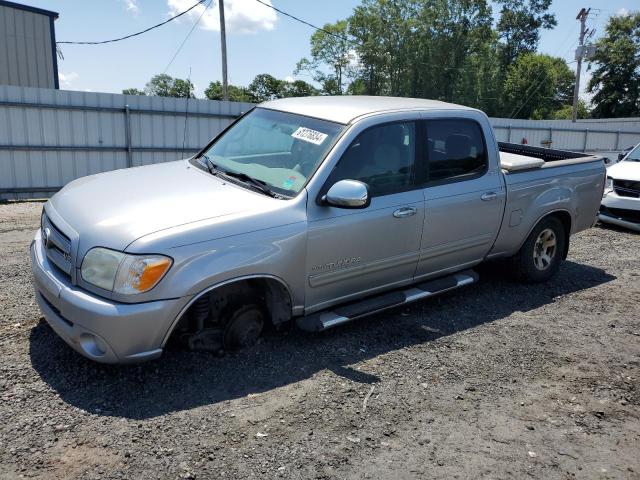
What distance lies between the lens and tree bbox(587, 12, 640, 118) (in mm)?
52438

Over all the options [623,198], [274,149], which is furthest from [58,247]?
[623,198]

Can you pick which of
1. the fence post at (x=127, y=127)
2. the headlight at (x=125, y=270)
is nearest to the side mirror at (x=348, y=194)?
the headlight at (x=125, y=270)

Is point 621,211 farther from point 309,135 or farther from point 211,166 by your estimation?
point 211,166

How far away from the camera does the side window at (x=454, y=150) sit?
16.1 ft

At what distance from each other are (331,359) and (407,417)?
0.84m

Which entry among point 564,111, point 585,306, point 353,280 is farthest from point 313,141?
point 564,111

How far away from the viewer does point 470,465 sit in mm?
3109

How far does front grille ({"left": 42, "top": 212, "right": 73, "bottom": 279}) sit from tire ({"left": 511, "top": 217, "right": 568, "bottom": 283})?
430 centimetres

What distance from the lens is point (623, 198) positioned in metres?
8.93

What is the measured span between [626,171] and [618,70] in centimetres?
5170

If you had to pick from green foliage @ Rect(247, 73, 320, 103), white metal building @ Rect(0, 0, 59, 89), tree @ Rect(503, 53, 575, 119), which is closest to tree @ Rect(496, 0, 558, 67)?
tree @ Rect(503, 53, 575, 119)

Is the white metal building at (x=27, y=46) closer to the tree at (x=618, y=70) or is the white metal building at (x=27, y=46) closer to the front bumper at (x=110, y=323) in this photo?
the front bumper at (x=110, y=323)

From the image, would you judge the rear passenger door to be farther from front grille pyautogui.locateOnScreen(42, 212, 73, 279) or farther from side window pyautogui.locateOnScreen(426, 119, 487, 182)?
front grille pyautogui.locateOnScreen(42, 212, 73, 279)

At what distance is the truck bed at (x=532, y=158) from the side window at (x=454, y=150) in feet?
1.34
